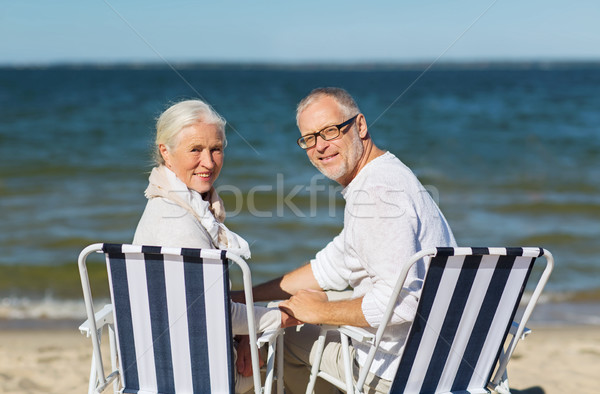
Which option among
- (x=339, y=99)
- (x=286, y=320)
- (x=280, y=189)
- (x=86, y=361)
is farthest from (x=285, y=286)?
(x=280, y=189)

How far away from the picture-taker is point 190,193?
251 centimetres

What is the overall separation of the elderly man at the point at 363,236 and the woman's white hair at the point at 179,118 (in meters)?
0.42

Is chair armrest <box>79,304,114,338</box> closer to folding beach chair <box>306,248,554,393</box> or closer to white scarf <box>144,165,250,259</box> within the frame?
white scarf <box>144,165,250,259</box>

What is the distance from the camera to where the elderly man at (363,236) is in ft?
7.42

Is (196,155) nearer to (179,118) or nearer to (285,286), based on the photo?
(179,118)

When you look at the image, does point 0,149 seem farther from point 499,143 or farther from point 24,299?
point 499,143

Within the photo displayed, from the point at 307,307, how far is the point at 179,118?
929 mm

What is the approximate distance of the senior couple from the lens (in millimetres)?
2281

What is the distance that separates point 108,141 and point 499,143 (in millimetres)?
9405

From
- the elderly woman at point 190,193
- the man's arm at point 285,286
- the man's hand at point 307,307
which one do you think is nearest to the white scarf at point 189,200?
the elderly woman at point 190,193

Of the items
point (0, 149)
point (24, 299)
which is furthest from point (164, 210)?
point (0, 149)

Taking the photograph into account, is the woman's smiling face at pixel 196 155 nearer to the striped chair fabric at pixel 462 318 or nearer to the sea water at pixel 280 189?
the sea water at pixel 280 189

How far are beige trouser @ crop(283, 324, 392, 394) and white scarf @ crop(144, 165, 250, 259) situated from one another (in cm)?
47

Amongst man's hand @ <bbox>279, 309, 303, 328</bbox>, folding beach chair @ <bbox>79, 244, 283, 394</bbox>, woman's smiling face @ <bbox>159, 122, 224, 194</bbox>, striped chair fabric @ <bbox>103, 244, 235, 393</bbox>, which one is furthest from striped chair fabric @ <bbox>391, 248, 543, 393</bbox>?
woman's smiling face @ <bbox>159, 122, 224, 194</bbox>
